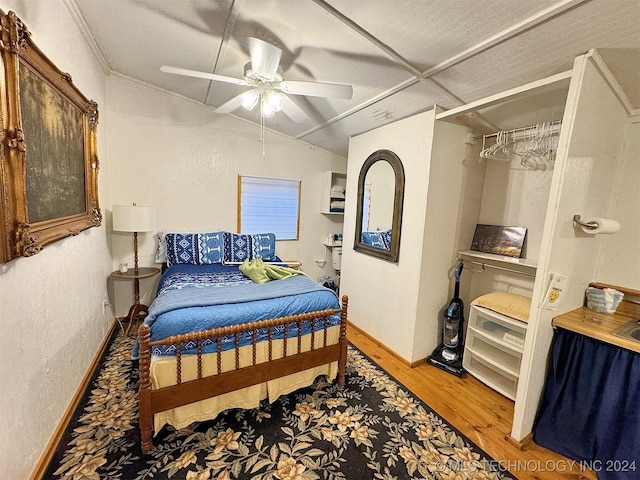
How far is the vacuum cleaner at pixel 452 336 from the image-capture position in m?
2.59

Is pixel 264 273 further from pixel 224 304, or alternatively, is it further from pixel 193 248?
pixel 193 248

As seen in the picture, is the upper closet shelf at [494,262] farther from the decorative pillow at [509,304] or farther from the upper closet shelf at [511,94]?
the upper closet shelf at [511,94]

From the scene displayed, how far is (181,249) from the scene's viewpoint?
329cm

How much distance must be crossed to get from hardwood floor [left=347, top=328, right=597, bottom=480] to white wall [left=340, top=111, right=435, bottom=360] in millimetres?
202

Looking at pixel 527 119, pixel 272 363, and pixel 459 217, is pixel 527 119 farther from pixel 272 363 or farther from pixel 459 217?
pixel 272 363

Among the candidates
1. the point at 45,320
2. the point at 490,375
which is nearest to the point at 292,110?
the point at 45,320

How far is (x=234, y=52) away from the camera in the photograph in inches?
86.2

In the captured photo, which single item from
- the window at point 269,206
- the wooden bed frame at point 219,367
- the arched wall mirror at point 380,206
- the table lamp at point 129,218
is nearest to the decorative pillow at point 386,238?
the arched wall mirror at point 380,206

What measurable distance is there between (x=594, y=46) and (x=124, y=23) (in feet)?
9.90

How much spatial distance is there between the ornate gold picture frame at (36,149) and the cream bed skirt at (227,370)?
0.97 meters

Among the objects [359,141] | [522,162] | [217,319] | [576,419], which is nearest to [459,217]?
[522,162]

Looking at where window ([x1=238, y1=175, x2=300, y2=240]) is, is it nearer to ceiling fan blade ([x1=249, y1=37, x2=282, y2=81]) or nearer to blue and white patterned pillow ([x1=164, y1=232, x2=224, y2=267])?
blue and white patterned pillow ([x1=164, y1=232, x2=224, y2=267])

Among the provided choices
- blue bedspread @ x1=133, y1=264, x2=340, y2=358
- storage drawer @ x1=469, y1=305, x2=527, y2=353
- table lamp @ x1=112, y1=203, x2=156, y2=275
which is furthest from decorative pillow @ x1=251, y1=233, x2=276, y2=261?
storage drawer @ x1=469, y1=305, x2=527, y2=353

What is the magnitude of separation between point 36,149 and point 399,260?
8.95 feet
